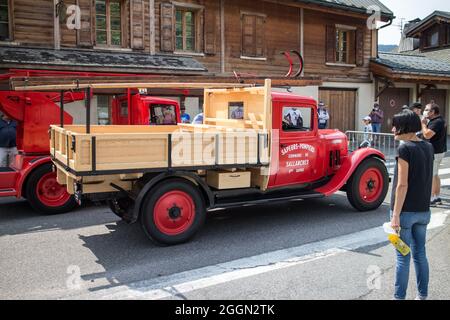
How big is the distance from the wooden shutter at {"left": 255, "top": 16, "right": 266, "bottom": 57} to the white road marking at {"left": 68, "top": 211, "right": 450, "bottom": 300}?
12.2m

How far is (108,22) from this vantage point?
47.9 ft

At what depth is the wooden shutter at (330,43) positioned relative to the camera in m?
19.2

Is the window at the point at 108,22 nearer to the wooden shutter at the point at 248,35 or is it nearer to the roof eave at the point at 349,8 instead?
the wooden shutter at the point at 248,35

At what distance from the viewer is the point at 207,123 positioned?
8000mm

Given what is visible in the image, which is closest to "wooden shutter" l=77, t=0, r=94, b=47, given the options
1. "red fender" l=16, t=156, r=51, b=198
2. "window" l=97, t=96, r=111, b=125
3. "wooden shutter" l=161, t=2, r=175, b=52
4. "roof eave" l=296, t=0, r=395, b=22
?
"window" l=97, t=96, r=111, b=125

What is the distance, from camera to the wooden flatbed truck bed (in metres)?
5.47

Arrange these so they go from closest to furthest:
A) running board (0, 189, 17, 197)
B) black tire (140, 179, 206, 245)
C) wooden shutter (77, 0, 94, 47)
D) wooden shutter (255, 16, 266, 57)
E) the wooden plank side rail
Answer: the wooden plank side rail, black tire (140, 179, 206, 245), running board (0, 189, 17, 197), wooden shutter (77, 0, 94, 47), wooden shutter (255, 16, 266, 57)

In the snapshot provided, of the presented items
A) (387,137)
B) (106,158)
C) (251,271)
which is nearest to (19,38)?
(106,158)

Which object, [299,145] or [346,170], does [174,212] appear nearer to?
[299,145]

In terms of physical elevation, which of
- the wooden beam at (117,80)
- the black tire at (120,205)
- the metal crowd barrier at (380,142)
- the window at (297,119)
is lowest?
the black tire at (120,205)

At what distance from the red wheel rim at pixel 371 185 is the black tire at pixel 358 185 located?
34mm

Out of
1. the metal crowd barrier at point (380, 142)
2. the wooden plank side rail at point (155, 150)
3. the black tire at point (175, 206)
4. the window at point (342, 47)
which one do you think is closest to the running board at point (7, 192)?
the wooden plank side rail at point (155, 150)

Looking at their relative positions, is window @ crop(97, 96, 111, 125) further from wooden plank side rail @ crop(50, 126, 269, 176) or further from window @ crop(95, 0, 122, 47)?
wooden plank side rail @ crop(50, 126, 269, 176)
